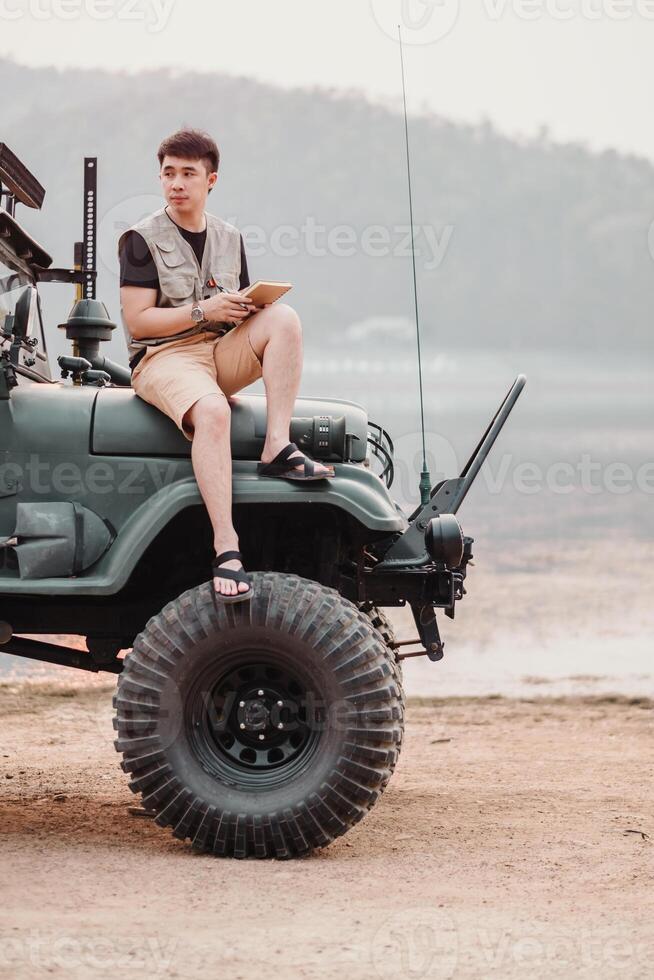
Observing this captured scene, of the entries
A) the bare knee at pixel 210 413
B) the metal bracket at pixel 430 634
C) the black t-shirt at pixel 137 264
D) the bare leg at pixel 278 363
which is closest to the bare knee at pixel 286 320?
the bare leg at pixel 278 363

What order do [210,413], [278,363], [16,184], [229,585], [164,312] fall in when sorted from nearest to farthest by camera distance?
1. [229,585]
2. [210,413]
3. [278,363]
4. [164,312]
5. [16,184]

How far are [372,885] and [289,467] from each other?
1541 mm

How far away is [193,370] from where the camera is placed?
5270 mm

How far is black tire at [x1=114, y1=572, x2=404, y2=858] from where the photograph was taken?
5004 millimetres

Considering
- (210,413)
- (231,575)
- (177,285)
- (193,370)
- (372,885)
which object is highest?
(177,285)

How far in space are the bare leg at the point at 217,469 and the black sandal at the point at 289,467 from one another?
0.16 m

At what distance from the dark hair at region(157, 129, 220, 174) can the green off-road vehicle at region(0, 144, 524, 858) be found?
0.87 metres

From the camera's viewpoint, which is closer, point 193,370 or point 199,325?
point 193,370

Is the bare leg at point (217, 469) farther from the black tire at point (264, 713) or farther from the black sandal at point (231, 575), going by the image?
the black tire at point (264, 713)

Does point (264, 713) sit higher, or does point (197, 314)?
point (197, 314)

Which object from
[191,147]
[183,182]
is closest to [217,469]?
[183,182]

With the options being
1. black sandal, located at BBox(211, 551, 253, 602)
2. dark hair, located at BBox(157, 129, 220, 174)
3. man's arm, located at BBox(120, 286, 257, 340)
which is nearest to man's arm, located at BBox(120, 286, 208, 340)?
man's arm, located at BBox(120, 286, 257, 340)

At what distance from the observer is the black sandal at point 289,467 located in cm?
506

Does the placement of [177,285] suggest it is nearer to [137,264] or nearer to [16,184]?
[137,264]
